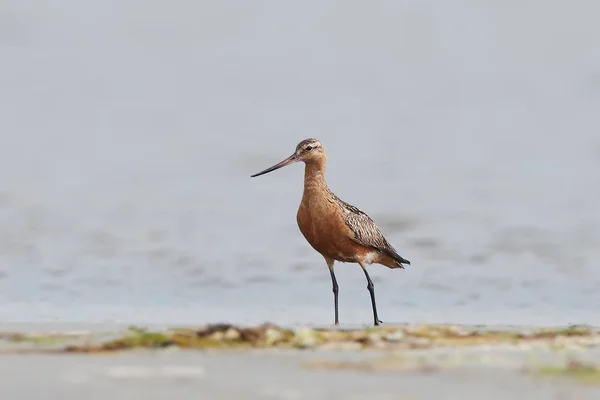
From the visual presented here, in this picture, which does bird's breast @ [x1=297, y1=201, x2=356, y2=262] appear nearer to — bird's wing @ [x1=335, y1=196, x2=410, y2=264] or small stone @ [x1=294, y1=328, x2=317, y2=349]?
bird's wing @ [x1=335, y1=196, x2=410, y2=264]

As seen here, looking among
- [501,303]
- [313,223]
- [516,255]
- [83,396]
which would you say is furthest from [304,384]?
[516,255]

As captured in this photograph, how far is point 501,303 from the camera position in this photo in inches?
595

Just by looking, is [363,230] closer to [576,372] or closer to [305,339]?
[305,339]

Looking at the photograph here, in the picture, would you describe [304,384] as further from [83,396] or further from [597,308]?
[597,308]

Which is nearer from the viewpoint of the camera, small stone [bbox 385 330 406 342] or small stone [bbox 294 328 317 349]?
small stone [bbox 294 328 317 349]

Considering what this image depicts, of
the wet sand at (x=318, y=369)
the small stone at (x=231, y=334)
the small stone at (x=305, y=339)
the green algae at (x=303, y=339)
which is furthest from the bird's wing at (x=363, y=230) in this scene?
the small stone at (x=231, y=334)

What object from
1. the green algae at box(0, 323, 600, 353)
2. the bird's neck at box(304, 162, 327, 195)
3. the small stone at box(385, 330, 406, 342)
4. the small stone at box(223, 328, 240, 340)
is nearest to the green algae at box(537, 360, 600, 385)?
the green algae at box(0, 323, 600, 353)

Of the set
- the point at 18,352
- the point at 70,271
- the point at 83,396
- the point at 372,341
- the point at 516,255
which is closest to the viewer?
the point at 83,396

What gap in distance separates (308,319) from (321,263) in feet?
10.2

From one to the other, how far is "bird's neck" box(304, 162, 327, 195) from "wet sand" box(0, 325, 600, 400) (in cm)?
364

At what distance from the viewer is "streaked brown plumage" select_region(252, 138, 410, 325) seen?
1392 cm

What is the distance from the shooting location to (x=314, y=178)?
14.3 meters

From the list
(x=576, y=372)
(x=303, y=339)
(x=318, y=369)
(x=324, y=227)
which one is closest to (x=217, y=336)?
(x=303, y=339)

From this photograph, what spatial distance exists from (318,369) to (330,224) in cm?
531
